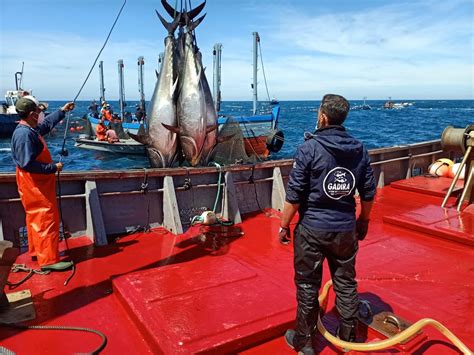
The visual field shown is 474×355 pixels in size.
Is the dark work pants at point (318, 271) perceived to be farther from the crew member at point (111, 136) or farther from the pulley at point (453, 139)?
the crew member at point (111, 136)

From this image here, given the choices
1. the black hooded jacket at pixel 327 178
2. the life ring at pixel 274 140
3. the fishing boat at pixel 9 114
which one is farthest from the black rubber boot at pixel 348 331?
the fishing boat at pixel 9 114

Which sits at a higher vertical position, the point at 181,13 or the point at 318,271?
the point at 181,13

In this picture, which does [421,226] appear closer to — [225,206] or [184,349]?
[225,206]

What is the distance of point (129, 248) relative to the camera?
4.71 m

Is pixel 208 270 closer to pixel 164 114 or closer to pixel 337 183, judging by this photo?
pixel 337 183

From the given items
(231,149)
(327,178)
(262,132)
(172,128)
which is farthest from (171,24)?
(262,132)

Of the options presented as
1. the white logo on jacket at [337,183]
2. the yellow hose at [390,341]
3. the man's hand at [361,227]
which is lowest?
the yellow hose at [390,341]

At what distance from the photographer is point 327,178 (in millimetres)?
2336

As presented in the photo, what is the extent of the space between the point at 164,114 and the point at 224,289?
504cm

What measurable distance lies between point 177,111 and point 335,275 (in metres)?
5.76

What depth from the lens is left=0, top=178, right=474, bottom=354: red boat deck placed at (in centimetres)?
273

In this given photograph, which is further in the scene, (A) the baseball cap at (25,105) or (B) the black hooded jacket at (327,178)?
(A) the baseball cap at (25,105)

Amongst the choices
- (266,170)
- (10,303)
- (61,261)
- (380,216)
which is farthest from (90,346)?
(380,216)

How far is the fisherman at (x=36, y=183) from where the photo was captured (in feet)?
12.2
